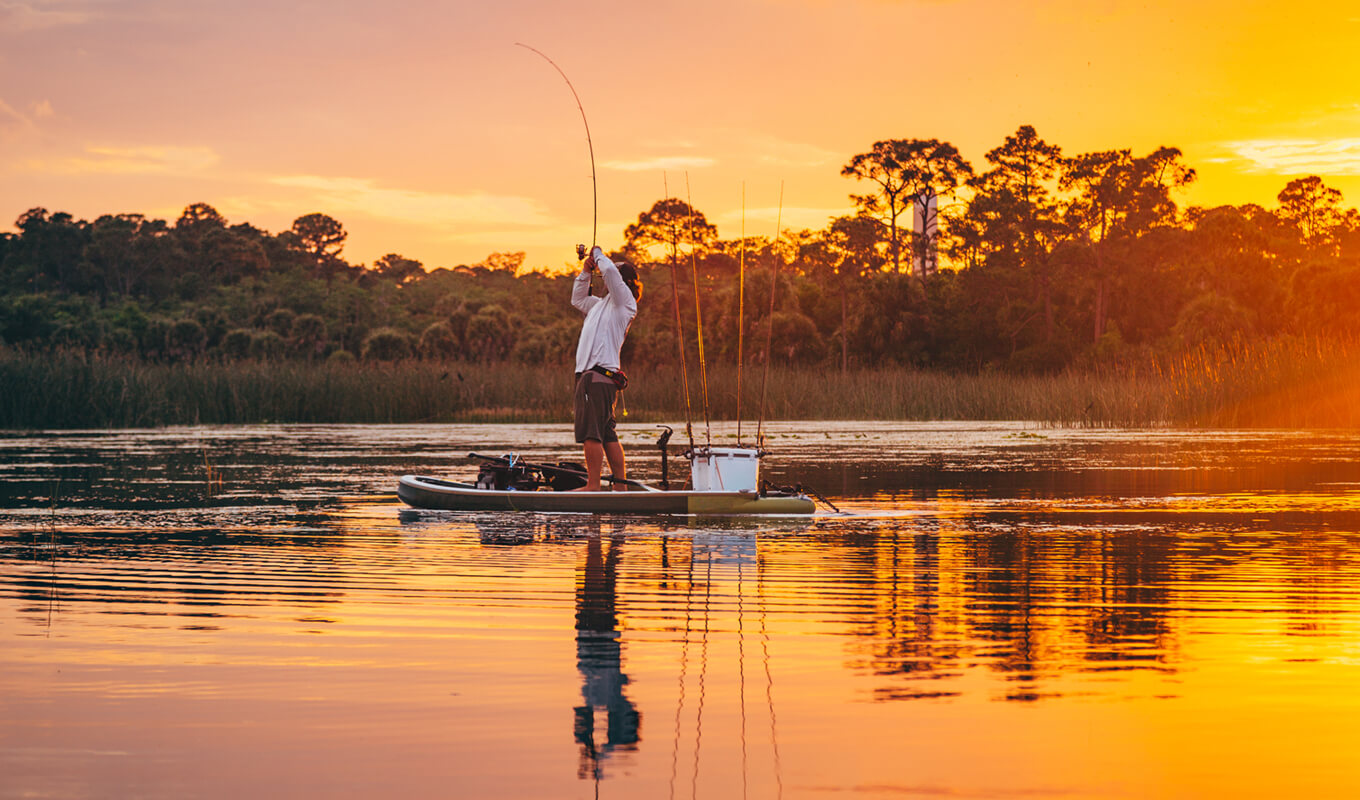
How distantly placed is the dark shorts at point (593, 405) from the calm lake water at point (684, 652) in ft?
2.13

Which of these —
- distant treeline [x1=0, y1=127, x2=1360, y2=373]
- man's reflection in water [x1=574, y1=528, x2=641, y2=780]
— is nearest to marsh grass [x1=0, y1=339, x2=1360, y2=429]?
distant treeline [x1=0, y1=127, x2=1360, y2=373]

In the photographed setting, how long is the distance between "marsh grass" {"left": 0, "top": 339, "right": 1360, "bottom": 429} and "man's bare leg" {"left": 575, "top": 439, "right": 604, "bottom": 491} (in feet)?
63.2

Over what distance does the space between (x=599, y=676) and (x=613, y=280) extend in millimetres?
6096

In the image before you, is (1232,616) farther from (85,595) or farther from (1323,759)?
(85,595)

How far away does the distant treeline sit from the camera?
170 ft

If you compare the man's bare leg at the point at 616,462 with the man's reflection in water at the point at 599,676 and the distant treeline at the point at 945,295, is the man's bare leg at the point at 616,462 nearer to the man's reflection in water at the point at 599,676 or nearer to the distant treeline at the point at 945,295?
the man's reflection in water at the point at 599,676

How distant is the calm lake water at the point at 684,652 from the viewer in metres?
3.74

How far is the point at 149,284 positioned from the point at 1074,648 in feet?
225

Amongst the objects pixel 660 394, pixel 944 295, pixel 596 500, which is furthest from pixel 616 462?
pixel 944 295

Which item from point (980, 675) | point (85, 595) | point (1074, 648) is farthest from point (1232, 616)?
point (85, 595)

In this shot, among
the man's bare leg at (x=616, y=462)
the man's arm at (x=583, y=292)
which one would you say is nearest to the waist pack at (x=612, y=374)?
the man's arm at (x=583, y=292)

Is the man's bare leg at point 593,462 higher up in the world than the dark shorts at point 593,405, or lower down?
lower down

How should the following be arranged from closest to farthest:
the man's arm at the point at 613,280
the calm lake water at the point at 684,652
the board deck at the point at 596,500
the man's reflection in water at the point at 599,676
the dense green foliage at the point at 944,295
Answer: the calm lake water at the point at 684,652, the man's reflection in water at the point at 599,676, the board deck at the point at 596,500, the man's arm at the point at 613,280, the dense green foliage at the point at 944,295

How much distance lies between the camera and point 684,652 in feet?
17.4
